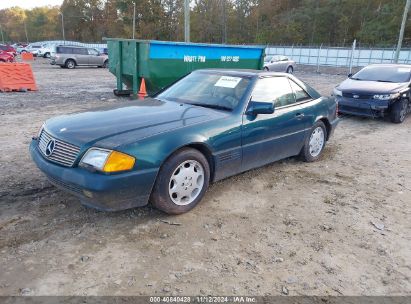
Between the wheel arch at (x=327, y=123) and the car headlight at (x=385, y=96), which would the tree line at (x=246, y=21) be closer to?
the car headlight at (x=385, y=96)

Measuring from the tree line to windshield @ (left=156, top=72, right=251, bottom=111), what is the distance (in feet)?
168

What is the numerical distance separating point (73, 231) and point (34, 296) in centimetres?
89

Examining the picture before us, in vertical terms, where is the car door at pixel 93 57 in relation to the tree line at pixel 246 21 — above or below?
below

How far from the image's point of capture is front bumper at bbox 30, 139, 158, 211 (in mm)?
3062

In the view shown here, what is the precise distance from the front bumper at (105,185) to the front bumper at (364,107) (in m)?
7.03

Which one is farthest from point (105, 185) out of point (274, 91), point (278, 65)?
point (278, 65)

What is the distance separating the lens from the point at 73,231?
132 inches

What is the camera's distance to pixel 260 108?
13.6 ft

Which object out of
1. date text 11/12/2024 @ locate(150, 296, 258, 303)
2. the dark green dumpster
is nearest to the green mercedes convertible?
date text 11/12/2024 @ locate(150, 296, 258, 303)

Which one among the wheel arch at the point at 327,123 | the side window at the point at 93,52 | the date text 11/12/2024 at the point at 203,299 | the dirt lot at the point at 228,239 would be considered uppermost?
the side window at the point at 93,52

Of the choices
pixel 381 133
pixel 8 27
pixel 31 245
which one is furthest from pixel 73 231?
pixel 8 27

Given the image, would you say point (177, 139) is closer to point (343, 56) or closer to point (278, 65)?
point (278, 65)

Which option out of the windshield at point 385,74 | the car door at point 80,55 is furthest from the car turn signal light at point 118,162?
the car door at point 80,55

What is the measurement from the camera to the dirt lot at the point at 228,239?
2732 mm
